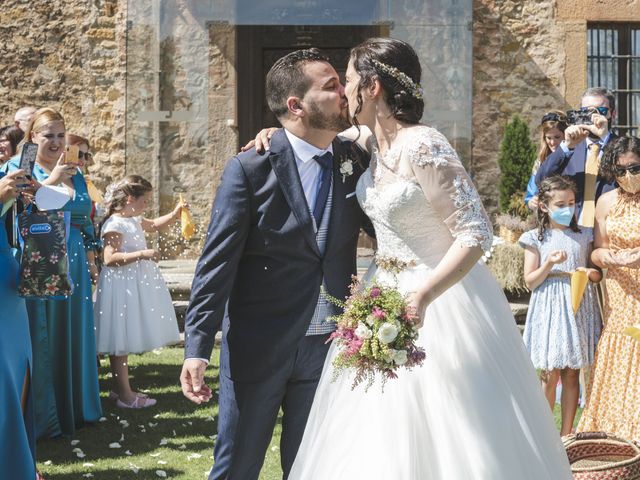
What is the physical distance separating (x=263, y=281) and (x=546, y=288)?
114 inches

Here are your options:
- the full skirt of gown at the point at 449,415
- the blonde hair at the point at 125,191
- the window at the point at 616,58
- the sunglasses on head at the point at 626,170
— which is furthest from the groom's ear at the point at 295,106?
the window at the point at 616,58

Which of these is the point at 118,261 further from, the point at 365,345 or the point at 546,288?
the point at 365,345

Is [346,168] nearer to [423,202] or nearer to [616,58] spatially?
[423,202]

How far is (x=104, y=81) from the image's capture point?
12.5 m

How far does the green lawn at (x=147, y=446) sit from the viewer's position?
5.08m

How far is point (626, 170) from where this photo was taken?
5.22 meters

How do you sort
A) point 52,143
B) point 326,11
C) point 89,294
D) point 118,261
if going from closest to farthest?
point 52,143
point 89,294
point 118,261
point 326,11

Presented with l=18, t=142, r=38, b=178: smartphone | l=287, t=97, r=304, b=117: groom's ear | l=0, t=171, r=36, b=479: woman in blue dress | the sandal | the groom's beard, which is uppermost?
l=287, t=97, r=304, b=117: groom's ear

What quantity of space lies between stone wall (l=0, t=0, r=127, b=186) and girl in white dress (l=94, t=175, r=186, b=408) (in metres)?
5.81

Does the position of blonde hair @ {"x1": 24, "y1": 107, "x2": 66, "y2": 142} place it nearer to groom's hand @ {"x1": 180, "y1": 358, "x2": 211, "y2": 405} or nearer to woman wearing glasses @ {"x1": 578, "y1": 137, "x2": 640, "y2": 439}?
groom's hand @ {"x1": 180, "y1": 358, "x2": 211, "y2": 405}

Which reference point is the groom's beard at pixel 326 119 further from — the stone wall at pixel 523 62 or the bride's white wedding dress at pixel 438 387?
the stone wall at pixel 523 62

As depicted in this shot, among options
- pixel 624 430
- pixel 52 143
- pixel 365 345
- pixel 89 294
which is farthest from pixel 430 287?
pixel 89 294

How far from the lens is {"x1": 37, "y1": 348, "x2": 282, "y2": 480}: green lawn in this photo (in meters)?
5.08

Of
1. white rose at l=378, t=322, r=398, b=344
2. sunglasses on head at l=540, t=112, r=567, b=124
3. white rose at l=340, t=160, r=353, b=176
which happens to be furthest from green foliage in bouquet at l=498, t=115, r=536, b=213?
white rose at l=378, t=322, r=398, b=344
